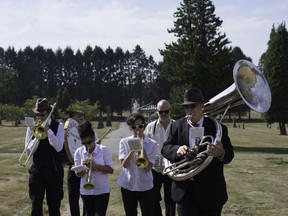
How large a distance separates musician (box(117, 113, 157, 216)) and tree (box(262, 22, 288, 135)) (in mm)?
34346

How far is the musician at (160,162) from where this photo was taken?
21.6ft

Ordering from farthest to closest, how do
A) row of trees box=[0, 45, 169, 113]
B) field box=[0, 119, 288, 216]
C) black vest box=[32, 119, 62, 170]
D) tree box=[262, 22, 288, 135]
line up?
row of trees box=[0, 45, 169, 113] → tree box=[262, 22, 288, 135] → field box=[0, 119, 288, 216] → black vest box=[32, 119, 62, 170]

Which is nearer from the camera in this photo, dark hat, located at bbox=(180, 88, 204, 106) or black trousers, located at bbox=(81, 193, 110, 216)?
dark hat, located at bbox=(180, 88, 204, 106)

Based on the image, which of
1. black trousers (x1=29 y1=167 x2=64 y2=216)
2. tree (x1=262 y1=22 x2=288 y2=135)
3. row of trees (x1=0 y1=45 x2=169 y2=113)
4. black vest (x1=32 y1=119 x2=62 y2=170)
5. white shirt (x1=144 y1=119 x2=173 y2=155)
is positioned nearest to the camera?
black trousers (x1=29 y1=167 x2=64 y2=216)

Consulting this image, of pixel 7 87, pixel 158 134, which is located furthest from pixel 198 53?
pixel 7 87

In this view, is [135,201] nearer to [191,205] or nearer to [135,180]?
[135,180]

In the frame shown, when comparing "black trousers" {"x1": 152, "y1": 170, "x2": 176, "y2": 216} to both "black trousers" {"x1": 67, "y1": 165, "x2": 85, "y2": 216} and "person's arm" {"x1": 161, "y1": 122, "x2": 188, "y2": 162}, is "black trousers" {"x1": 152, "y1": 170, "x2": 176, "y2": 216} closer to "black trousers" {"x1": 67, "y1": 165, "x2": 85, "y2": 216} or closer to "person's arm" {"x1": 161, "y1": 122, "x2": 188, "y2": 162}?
"black trousers" {"x1": 67, "y1": 165, "x2": 85, "y2": 216}

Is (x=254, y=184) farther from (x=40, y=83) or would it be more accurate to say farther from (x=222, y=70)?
(x=40, y=83)

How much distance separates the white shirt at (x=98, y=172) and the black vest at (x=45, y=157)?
2.11ft

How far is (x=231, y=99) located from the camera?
16.8ft

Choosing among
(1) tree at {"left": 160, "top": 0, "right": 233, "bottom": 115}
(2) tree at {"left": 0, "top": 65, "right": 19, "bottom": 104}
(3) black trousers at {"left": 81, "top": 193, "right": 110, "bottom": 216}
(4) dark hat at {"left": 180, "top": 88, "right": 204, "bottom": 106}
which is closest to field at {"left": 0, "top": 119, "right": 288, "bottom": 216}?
(3) black trousers at {"left": 81, "top": 193, "right": 110, "bottom": 216}

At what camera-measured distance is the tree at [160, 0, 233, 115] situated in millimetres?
25984

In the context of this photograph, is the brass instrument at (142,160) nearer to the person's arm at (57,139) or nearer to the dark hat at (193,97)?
the dark hat at (193,97)

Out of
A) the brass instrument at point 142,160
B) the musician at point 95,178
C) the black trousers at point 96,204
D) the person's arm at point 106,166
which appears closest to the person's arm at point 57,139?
the musician at point 95,178
